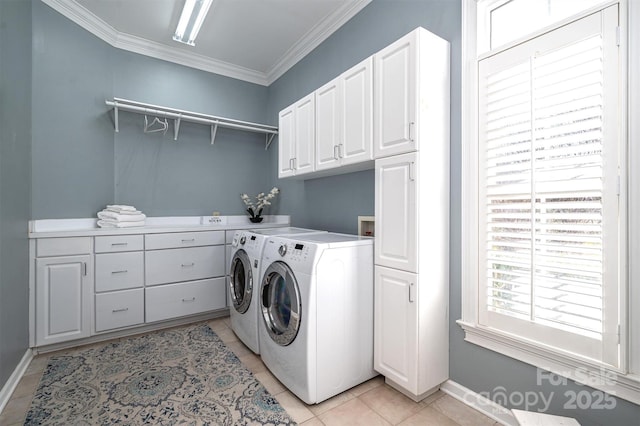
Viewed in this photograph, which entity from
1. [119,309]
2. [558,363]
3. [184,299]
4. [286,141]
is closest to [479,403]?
[558,363]

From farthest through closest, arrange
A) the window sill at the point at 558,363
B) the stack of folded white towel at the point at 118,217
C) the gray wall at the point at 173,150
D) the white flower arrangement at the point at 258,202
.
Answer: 1. the white flower arrangement at the point at 258,202
2. the stack of folded white towel at the point at 118,217
3. the gray wall at the point at 173,150
4. the window sill at the point at 558,363

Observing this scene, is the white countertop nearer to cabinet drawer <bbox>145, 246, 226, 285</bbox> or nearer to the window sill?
cabinet drawer <bbox>145, 246, 226, 285</bbox>

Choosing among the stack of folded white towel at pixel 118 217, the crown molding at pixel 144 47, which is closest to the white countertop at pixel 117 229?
the stack of folded white towel at pixel 118 217

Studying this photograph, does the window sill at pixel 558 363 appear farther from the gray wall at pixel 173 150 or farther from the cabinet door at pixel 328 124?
the cabinet door at pixel 328 124

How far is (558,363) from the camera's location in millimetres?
1348

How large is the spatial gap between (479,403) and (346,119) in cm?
194

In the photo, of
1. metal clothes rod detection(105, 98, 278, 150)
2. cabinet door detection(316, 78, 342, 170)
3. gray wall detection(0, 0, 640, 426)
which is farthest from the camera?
metal clothes rod detection(105, 98, 278, 150)

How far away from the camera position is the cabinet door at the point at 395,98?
1632 millimetres

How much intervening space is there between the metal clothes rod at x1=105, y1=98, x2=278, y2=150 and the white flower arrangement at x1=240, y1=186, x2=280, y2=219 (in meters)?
0.70

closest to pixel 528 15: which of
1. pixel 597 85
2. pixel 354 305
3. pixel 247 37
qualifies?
pixel 597 85

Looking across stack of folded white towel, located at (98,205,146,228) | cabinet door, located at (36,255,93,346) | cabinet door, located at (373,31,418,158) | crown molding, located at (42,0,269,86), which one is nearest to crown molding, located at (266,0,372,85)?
crown molding, located at (42,0,269,86)

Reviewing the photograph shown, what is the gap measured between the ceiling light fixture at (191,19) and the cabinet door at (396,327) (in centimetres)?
246

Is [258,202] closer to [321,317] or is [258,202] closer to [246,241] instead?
[246,241]

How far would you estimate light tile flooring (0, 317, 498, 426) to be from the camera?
156 cm
